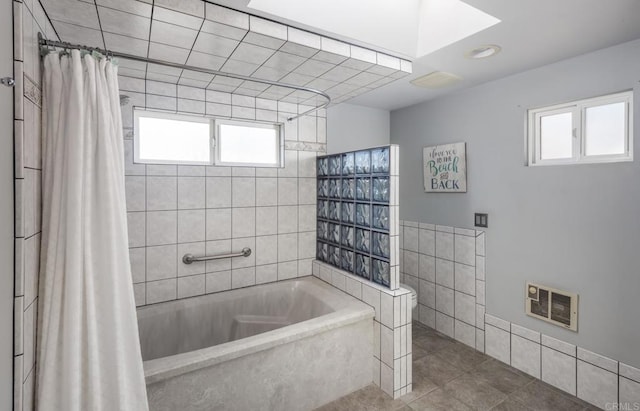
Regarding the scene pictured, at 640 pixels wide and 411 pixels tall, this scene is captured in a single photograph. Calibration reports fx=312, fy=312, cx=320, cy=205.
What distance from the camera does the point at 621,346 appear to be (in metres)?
1.86

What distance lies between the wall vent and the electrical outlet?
547 mm

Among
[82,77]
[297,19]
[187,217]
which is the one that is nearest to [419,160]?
[297,19]

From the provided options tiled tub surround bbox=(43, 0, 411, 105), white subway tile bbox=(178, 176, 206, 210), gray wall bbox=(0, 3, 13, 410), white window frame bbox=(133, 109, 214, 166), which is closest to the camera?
gray wall bbox=(0, 3, 13, 410)

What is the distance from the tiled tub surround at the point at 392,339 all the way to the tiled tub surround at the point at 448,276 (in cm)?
90

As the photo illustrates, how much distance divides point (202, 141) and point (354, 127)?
1541mm

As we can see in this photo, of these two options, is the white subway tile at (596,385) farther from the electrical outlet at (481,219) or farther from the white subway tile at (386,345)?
the white subway tile at (386,345)

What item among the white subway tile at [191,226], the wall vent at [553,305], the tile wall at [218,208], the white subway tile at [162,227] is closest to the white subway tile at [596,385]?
the wall vent at [553,305]

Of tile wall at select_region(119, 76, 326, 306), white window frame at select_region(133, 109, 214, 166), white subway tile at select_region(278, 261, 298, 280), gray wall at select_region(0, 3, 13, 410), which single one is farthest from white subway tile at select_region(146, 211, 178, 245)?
gray wall at select_region(0, 3, 13, 410)

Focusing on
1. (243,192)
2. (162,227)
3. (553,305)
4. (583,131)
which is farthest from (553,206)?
(162,227)

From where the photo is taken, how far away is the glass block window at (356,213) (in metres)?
2.18

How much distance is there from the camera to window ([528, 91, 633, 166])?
74.6 inches

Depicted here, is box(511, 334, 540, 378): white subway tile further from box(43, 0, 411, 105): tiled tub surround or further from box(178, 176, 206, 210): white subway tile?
box(178, 176, 206, 210): white subway tile

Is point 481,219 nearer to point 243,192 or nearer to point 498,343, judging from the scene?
point 498,343

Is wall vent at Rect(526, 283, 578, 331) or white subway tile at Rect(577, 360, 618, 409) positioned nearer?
white subway tile at Rect(577, 360, 618, 409)
